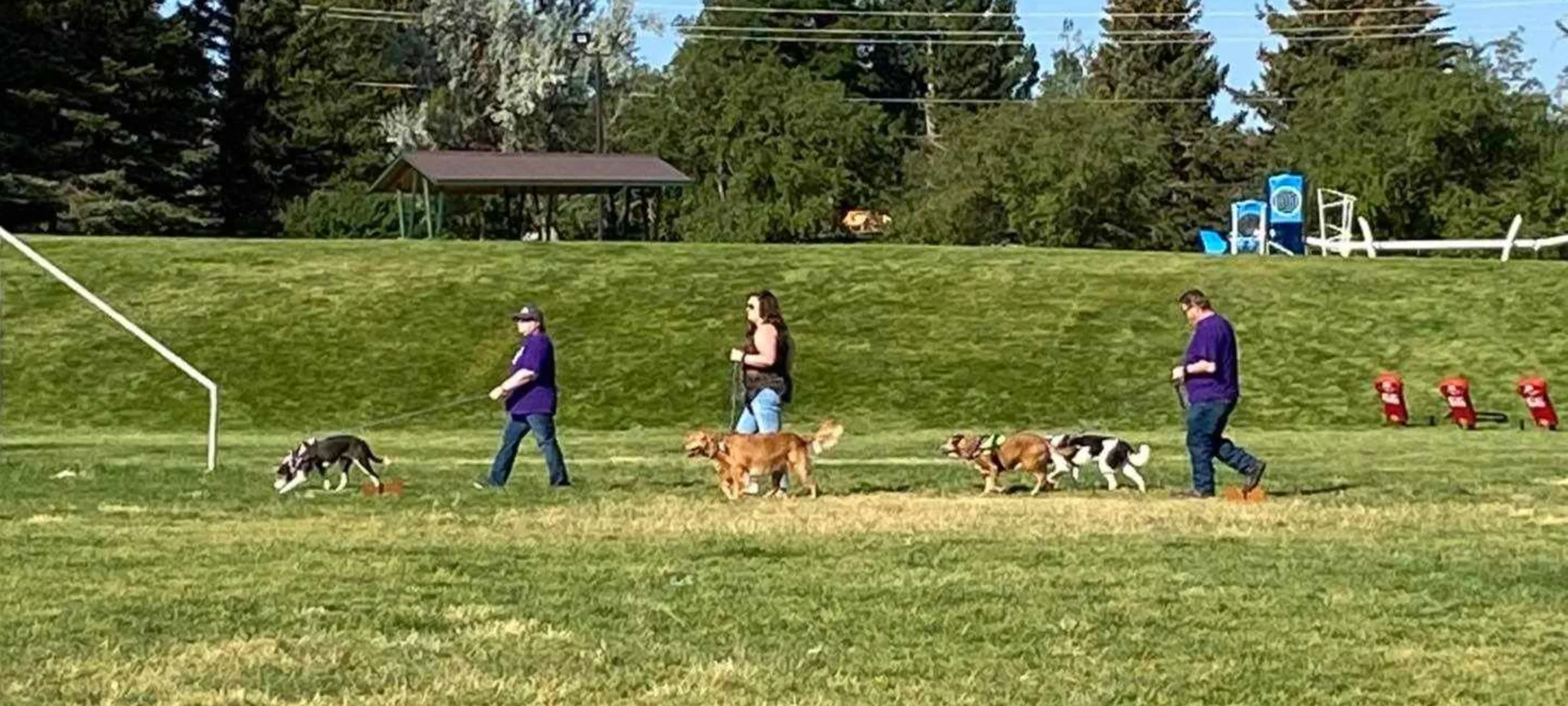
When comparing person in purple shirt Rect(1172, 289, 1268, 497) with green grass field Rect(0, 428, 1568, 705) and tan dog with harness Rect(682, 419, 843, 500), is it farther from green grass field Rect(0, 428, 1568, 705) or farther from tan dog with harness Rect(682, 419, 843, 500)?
tan dog with harness Rect(682, 419, 843, 500)

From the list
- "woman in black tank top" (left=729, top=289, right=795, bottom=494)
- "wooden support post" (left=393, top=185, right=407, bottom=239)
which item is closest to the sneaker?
"woman in black tank top" (left=729, top=289, right=795, bottom=494)

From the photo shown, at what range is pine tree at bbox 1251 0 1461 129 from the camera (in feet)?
282

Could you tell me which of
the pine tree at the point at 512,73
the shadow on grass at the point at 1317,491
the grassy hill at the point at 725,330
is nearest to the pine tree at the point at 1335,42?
the pine tree at the point at 512,73

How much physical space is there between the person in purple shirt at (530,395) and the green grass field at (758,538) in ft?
1.11

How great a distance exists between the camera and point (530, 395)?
1611 cm

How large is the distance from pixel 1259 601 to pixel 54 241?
36.1 m

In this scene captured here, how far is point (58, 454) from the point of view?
73.0 feet

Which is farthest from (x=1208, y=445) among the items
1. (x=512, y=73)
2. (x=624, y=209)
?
(x=512, y=73)

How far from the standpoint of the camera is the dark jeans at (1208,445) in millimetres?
15305

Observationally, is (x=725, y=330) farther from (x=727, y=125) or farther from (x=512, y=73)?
(x=512, y=73)

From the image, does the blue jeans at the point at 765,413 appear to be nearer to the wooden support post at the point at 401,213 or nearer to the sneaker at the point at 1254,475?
the sneaker at the point at 1254,475

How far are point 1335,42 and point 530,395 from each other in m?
78.2

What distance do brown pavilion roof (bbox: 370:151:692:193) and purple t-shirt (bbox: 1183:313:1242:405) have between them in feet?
119

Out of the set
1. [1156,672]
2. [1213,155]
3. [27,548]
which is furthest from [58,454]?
[1213,155]
